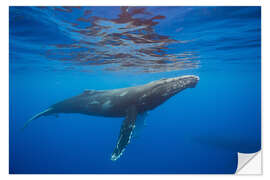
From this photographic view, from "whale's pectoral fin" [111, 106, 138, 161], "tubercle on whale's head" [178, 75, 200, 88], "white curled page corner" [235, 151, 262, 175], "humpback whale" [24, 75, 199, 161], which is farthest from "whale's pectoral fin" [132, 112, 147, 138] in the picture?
"white curled page corner" [235, 151, 262, 175]

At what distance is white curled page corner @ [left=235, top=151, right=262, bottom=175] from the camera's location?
5.52 metres

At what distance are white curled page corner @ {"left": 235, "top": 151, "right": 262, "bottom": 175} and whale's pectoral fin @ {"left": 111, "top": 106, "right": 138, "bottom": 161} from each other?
152 inches

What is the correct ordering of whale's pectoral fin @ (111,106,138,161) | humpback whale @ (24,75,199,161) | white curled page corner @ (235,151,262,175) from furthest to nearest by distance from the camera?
1. humpback whale @ (24,75,199,161)
2. whale's pectoral fin @ (111,106,138,161)
3. white curled page corner @ (235,151,262,175)

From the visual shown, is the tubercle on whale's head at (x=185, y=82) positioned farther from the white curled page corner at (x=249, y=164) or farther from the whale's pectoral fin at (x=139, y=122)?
the white curled page corner at (x=249, y=164)

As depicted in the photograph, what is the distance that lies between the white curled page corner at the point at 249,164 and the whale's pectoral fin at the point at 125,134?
386 centimetres

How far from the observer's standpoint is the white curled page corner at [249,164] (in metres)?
5.52

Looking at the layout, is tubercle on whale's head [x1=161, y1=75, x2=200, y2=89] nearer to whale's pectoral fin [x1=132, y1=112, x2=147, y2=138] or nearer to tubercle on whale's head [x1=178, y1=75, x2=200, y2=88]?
tubercle on whale's head [x1=178, y1=75, x2=200, y2=88]

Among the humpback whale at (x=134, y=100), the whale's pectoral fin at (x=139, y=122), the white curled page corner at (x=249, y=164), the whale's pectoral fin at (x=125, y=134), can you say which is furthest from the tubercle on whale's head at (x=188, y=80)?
the white curled page corner at (x=249, y=164)

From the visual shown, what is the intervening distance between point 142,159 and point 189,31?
12.7 meters

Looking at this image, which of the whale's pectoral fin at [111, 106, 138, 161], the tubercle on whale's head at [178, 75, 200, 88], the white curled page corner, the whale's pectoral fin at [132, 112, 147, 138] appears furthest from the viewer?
the whale's pectoral fin at [132, 112, 147, 138]

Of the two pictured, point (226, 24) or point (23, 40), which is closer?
point (226, 24)
